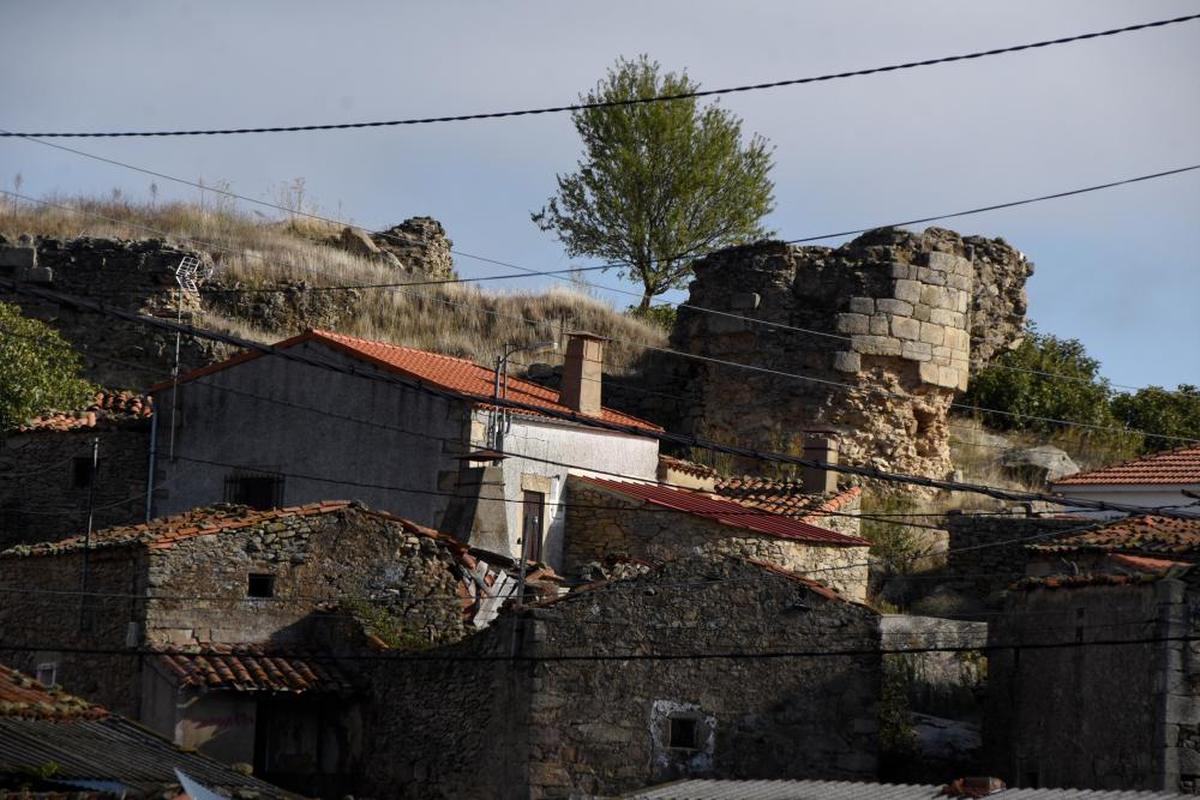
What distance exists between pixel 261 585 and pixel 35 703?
23.0ft

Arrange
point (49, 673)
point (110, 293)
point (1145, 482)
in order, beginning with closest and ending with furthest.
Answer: point (49, 673)
point (1145, 482)
point (110, 293)

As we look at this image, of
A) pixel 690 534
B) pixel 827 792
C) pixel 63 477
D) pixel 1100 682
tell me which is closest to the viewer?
pixel 827 792

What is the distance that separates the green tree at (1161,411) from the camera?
41.6 m

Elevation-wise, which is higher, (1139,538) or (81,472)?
(81,472)

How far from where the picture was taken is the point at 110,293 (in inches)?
1581

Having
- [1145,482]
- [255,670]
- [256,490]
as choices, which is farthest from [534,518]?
[1145,482]

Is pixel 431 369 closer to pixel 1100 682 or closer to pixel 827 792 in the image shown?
pixel 1100 682

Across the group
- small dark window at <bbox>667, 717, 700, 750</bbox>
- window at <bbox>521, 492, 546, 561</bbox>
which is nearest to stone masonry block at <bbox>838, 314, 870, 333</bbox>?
window at <bbox>521, 492, 546, 561</bbox>

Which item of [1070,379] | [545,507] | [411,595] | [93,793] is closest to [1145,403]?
[1070,379]

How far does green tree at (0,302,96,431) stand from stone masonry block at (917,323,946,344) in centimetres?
1350

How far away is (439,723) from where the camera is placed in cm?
2302

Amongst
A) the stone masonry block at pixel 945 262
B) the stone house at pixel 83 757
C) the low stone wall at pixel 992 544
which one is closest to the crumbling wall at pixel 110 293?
the stone masonry block at pixel 945 262

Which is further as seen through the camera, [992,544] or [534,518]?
[992,544]

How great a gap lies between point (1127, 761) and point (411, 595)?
8.64 m
